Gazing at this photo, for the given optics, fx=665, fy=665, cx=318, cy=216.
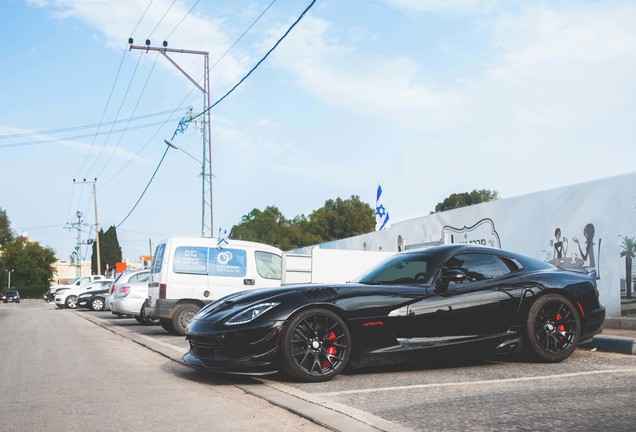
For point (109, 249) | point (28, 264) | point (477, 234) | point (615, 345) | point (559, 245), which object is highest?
point (109, 249)

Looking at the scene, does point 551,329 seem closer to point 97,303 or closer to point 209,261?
point 209,261

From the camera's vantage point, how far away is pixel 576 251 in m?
12.6

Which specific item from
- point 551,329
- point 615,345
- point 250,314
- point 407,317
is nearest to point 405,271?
point 407,317

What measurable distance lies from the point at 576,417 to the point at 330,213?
7586 cm

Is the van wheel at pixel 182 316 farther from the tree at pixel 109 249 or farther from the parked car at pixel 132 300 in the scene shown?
the tree at pixel 109 249

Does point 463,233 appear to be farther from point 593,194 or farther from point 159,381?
point 159,381

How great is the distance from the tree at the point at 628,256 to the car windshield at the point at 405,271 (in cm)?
560

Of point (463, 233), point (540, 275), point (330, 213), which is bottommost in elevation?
point (540, 275)

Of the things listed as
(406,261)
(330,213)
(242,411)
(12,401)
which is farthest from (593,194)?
(330,213)

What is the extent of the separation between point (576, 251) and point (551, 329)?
19.1ft

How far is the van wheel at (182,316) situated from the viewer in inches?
512

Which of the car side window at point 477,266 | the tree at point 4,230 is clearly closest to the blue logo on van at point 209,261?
the car side window at point 477,266

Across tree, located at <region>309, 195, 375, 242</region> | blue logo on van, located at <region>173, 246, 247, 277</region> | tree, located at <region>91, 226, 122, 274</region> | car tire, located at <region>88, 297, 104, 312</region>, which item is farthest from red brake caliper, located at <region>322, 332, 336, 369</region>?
tree, located at <region>91, 226, 122, 274</region>

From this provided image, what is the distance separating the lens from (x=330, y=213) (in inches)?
3167
